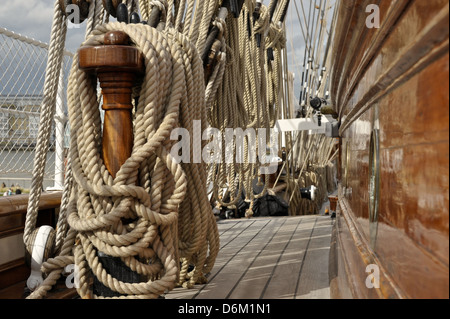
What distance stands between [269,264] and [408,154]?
1.60 meters

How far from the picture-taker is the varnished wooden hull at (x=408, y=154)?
0.60 meters

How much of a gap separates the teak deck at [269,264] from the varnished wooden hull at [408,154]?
0.60m

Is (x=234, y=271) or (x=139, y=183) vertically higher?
(x=139, y=183)

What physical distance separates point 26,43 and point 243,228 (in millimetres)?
1977

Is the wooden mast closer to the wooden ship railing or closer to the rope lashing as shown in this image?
the rope lashing

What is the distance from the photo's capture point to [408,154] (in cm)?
77

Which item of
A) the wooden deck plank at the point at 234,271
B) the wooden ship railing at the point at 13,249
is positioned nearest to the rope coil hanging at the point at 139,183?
the wooden ship railing at the point at 13,249

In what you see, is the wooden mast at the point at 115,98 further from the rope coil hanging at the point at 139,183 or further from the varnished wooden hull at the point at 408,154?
the varnished wooden hull at the point at 408,154

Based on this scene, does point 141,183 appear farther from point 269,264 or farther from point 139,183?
point 269,264

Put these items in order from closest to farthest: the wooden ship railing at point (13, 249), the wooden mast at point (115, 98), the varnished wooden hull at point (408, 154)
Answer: the varnished wooden hull at point (408, 154) < the wooden mast at point (115, 98) < the wooden ship railing at point (13, 249)

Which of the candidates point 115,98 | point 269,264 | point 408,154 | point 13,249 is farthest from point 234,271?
point 408,154

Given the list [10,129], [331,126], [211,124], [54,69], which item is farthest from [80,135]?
[331,126]

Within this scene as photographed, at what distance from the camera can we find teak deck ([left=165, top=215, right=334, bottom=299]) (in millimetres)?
1815
